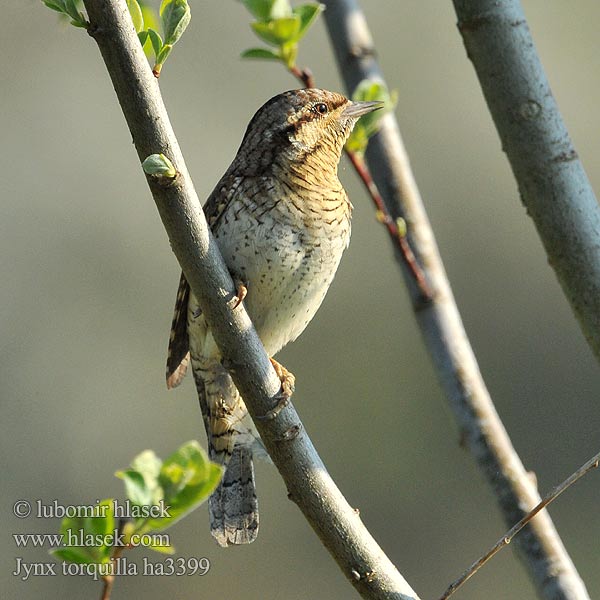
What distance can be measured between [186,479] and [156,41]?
0.66 metres

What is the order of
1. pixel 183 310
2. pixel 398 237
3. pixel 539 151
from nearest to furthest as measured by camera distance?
pixel 539 151
pixel 398 237
pixel 183 310

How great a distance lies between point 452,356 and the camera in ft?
7.34

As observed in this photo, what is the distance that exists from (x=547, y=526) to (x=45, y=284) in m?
5.15

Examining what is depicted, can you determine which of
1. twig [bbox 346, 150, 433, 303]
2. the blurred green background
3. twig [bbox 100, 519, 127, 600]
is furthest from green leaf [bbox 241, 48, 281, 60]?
the blurred green background

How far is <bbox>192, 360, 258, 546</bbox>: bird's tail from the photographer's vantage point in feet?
8.80

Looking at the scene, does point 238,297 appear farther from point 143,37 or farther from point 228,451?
point 228,451

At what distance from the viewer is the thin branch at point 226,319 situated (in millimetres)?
1444

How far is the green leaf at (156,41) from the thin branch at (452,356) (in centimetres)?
99

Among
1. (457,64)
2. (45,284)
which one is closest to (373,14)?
(457,64)

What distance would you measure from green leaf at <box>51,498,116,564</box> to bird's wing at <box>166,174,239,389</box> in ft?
3.22

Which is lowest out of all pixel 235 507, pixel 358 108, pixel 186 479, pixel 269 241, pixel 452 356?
pixel 235 507

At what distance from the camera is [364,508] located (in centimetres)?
579

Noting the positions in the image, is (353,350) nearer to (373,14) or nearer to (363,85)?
(373,14)

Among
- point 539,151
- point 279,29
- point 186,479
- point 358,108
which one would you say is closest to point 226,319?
point 186,479
